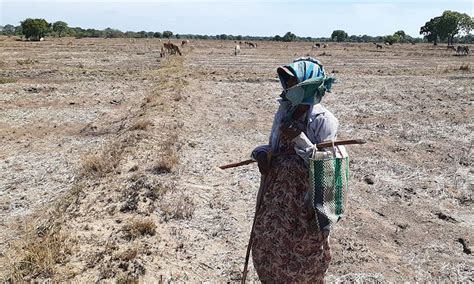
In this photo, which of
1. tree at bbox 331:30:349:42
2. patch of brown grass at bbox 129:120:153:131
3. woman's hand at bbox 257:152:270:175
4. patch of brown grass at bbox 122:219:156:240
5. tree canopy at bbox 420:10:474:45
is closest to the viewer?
woman's hand at bbox 257:152:270:175

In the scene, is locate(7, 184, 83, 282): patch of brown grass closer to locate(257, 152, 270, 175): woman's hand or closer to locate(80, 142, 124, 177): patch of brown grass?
locate(80, 142, 124, 177): patch of brown grass

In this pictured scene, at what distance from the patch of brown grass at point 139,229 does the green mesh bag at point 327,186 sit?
2.54m

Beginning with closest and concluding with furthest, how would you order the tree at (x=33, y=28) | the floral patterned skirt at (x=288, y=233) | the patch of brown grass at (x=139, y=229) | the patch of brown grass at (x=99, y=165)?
1. the floral patterned skirt at (x=288, y=233)
2. the patch of brown grass at (x=139, y=229)
3. the patch of brown grass at (x=99, y=165)
4. the tree at (x=33, y=28)

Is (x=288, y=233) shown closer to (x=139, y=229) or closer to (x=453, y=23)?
(x=139, y=229)

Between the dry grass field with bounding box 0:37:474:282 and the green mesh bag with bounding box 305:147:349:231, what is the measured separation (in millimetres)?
1788

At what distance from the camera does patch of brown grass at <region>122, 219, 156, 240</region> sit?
462cm

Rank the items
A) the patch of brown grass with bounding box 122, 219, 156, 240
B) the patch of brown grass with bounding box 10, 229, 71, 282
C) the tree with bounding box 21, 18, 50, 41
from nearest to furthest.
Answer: the patch of brown grass with bounding box 10, 229, 71, 282 < the patch of brown grass with bounding box 122, 219, 156, 240 < the tree with bounding box 21, 18, 50, 41

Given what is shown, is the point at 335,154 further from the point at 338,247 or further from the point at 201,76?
the point at 201,76

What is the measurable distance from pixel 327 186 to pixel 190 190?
12.3ft

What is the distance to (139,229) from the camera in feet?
15.4

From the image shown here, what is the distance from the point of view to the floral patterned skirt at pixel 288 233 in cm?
270

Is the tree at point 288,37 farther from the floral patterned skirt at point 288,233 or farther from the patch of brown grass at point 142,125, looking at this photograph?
the floral patterned skirt at point 288,233

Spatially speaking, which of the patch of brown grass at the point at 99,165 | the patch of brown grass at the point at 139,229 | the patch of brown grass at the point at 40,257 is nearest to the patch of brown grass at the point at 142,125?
the patch of brown grass at the point at 99,165

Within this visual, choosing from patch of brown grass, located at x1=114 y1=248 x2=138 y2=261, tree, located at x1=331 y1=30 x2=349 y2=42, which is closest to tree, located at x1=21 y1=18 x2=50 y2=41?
patch of brown grass, located at x1=114 y1=248 x2=138 y2=261
